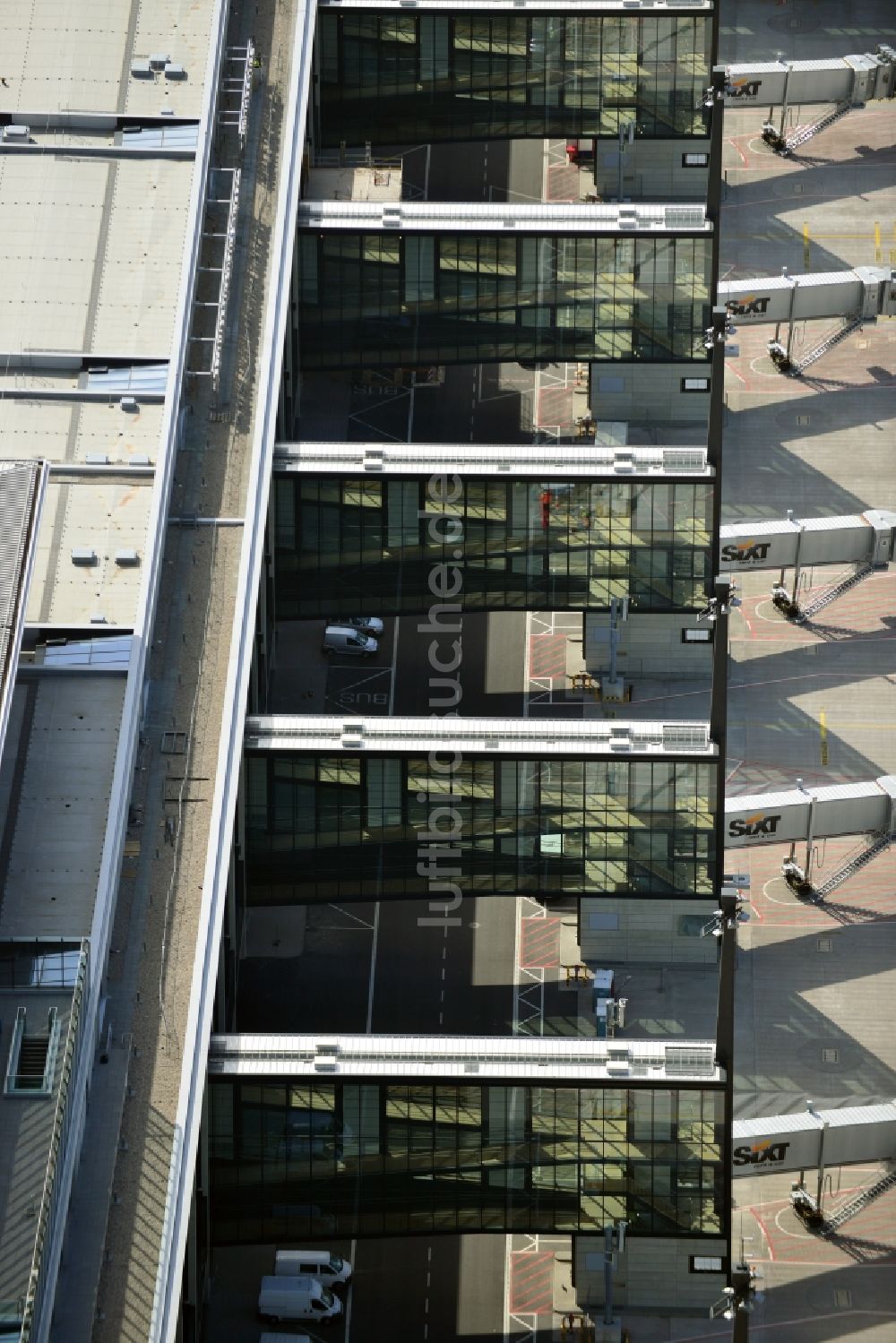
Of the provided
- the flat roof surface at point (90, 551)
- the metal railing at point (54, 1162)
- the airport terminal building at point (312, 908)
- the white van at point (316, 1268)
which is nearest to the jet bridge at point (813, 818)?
the airport terminal building at point (312, 908)

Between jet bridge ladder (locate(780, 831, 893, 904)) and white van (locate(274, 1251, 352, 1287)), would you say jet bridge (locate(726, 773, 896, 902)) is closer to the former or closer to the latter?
jet bridge ladder (locate(780, 831, 893, 904))

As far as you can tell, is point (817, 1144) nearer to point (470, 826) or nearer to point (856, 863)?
point (856, 863)

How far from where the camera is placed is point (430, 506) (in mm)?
197375

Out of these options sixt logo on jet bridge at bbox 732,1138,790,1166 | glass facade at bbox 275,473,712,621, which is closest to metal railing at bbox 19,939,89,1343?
sixt logo on jet bridge at bbox 732,1138,790,1166

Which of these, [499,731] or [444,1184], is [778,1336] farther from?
[499,731]

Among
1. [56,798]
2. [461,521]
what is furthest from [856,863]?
[56,798]

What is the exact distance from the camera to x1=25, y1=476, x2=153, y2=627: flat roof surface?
182375 mm

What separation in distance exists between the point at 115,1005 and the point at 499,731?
103ft

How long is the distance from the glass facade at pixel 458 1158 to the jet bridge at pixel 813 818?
32261 millimetres

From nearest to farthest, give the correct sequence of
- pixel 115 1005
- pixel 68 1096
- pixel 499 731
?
pixel 68 1096 → pixel 115 1005 → pixel 499 731

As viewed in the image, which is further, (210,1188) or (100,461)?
(100,461)

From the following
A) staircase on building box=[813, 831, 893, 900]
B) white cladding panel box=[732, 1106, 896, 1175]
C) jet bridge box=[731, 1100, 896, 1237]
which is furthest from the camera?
staircase on building box=[813, 831, 893, 900]

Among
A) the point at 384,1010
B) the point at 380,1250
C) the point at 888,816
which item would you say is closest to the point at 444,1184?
the point at 380,1250

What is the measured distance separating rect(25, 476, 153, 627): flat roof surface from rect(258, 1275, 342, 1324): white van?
42.5 m
